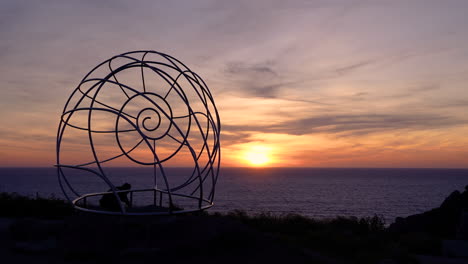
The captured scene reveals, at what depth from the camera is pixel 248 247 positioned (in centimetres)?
639

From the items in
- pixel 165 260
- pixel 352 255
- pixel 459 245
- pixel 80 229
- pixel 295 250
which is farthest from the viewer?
pixel 459 245

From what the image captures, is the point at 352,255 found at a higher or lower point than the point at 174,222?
lower

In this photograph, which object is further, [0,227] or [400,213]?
[400,213]

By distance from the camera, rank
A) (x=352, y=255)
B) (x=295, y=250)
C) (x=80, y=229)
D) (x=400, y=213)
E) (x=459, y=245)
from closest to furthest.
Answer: (x=295, y=250) → (x=80, y=229) → (x=352, y=255) → (x=459, y=245) → (x=400, y=213)

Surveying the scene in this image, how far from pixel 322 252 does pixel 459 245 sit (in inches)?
131

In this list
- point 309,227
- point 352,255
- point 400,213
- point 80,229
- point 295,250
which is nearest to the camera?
point 295,250

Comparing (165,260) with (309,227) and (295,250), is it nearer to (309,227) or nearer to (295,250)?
(295,250)

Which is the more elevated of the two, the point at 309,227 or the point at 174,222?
the point at 174,222

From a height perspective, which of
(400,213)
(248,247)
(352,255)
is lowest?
(400,213)

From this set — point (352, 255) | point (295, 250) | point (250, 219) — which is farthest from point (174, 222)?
point (250, 219)

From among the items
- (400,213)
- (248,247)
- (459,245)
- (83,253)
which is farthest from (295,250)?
(400,213)

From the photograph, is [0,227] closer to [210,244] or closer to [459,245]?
[210,244]

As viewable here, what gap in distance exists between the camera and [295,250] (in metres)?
6.38

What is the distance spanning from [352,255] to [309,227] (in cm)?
313
